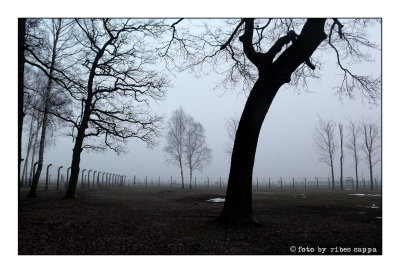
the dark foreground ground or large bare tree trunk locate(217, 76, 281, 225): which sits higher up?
large bare tree trunk locate(217, 76, 281, 225)

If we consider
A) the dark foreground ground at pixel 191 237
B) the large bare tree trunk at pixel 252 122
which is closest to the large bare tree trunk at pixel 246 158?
the large bare tree trunk at pixel 252 122

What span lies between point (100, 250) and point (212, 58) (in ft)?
22.9

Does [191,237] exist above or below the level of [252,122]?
below

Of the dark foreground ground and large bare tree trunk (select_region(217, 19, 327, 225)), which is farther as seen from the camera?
large bare tree trunk (select_region(217, 19, 327, 225))

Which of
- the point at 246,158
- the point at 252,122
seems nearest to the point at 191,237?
the point at 246,158

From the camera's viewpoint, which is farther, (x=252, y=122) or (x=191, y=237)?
(x=252, y=122)

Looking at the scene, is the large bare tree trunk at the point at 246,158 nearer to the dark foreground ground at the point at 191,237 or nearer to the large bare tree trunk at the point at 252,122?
the large bare tree trunk at the point at 252,122

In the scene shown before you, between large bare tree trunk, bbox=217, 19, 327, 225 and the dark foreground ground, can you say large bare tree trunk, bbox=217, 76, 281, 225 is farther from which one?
the dark foreground ground

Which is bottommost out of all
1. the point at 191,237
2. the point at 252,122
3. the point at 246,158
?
the point at 191,237

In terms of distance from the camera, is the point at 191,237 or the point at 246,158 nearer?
the point at 191,237

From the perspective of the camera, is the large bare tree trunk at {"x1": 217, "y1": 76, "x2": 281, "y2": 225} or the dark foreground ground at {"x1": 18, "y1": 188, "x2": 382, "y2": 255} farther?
the large bare tree trunk at {"x1": 217, "y1": 76, "x2": 281, "y2": 225}

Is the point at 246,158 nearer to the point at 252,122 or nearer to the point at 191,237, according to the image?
the point at 252,122

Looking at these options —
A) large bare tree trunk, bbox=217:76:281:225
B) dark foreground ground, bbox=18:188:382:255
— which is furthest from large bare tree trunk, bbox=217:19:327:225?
dark foreground ground, bbox=18:188:382:255
